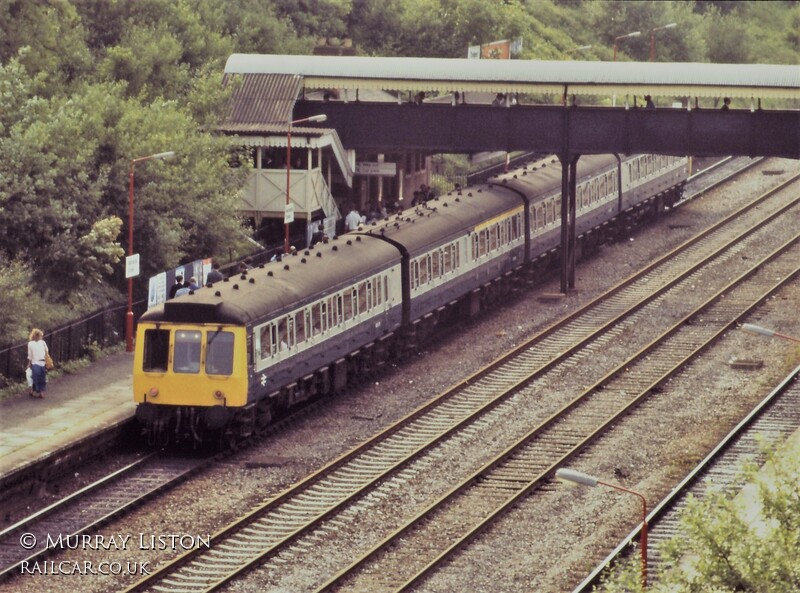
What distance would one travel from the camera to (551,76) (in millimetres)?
48906

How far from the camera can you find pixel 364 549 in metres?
27.6

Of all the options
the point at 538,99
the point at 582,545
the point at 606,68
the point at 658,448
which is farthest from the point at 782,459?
the point at 538,99

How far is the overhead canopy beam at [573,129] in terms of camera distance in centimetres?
4809

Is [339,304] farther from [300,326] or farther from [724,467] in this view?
[724,467]

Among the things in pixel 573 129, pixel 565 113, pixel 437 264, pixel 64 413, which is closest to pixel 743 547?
pixel 64 413

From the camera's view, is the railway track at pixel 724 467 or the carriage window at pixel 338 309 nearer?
the railway track at pixel 724 467

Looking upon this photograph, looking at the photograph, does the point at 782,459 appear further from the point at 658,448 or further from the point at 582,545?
the point at 658,448

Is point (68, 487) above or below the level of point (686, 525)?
below

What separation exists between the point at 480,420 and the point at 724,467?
5.60 meters

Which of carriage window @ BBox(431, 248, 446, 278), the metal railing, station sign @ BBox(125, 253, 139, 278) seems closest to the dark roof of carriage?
carriage window @ BBox(431, 248, 446, 278)

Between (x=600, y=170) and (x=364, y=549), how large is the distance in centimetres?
2983

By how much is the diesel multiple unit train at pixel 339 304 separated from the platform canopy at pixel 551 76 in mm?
3075

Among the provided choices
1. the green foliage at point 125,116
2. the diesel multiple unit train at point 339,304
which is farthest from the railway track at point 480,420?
the green foliage at point 125,116

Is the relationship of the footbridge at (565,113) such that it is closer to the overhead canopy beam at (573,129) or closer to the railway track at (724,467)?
the overhead canopy beam at (573,129)
